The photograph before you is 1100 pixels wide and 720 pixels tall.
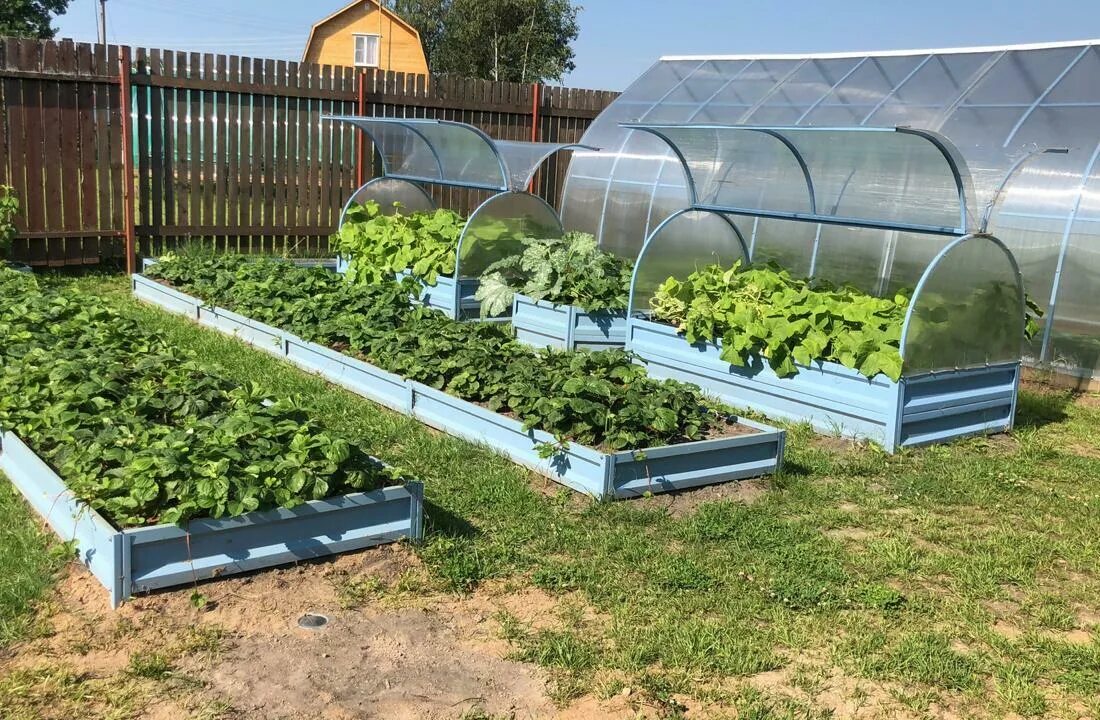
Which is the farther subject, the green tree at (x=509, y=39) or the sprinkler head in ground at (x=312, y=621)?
the green tree at (x=509, y=39)

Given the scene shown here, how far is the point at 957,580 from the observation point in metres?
4.55

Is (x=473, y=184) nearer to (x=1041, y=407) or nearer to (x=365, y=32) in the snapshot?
(x=1041, y=407)

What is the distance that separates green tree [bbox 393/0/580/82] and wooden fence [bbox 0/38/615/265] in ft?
98.0

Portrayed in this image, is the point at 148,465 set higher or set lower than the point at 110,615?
higher

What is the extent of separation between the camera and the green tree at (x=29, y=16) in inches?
1774

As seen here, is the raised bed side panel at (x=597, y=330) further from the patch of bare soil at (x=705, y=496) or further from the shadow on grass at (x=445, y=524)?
the shadow on grass at (x=445, y=524)

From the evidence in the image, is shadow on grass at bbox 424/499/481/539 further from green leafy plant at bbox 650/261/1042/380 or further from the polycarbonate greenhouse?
the polycarbonate greenhouse

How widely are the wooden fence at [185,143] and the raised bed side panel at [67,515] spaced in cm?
657

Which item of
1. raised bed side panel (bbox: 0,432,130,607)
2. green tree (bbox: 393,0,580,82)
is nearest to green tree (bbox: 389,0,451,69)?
green tree (bbox: 393,0,580,82)

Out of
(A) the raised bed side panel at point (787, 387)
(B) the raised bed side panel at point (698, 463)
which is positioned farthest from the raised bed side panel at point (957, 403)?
(B) the raised bed side panel at point (698, 463)

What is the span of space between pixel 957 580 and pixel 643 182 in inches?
307

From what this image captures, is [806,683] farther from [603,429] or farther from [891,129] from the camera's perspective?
[891,129]

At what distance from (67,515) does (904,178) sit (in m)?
5.68

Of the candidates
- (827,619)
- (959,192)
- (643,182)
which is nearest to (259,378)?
(827,619)
